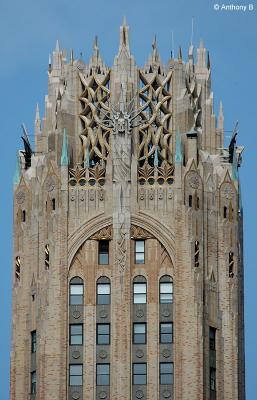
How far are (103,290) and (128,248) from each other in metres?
2.41

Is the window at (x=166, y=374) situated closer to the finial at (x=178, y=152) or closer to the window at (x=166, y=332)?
the window at (x=166, y=332)

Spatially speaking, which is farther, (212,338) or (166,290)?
(166,290)

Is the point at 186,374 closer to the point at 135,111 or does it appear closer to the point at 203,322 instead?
the point at 203,322

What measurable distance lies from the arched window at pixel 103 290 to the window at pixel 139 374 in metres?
3.54

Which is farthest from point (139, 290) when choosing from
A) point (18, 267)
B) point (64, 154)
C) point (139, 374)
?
point (64, 154)

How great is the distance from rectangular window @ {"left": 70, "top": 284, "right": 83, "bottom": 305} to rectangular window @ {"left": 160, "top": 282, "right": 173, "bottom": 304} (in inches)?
156

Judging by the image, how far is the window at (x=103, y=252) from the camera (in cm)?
11638

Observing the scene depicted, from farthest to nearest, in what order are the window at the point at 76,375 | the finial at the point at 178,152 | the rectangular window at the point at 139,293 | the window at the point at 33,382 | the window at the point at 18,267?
the window at the point at 18,267 → the finial at the point at 178,152 → the window at the point at 33,382 → the rectangular window at the point at 139,293 → the window at the point at 76,375

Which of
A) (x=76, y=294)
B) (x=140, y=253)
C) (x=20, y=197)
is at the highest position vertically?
(x=20, y=197)

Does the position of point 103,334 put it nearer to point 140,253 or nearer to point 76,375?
point 76,375

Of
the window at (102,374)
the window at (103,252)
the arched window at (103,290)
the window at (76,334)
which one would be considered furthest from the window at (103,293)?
the window at (102,374)

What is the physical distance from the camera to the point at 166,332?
115250 millimetres

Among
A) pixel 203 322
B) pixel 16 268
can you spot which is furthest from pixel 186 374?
pixel 16 268

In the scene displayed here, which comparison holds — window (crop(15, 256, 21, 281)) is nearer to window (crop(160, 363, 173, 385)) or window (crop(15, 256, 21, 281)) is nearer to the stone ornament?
the stone ornament
